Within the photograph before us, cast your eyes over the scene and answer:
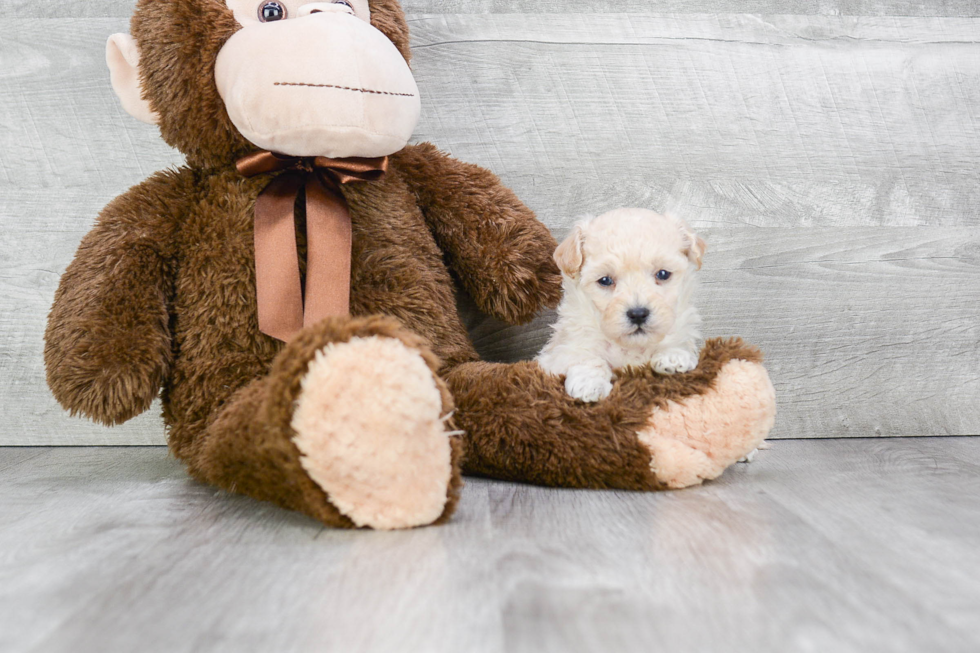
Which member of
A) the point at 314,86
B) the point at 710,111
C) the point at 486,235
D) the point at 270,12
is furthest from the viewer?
the point at 710,111

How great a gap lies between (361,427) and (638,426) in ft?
1.49

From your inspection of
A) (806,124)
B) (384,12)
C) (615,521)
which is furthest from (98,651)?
(806,124)

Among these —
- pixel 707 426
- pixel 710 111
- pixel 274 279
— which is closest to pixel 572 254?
pixel 707 426

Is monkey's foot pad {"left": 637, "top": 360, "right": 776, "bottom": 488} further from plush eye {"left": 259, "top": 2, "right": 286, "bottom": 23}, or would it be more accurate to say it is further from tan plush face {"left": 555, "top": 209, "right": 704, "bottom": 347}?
plush eye {"left": 259, "top": 2, "right": 286, "bottom": 23}

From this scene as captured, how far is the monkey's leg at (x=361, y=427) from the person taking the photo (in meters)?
0.91

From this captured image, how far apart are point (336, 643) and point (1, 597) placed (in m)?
0.38

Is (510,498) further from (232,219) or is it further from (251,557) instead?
(232,219)

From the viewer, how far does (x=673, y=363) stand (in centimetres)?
123

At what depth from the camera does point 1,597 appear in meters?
0.80

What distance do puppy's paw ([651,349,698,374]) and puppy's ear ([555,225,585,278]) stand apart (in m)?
0.19

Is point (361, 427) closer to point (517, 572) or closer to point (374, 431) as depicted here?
point (374, 431)

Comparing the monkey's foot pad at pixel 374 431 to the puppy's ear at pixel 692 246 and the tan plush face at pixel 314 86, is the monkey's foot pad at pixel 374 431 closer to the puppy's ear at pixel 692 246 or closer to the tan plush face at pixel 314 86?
the tan plush face at pixel 314 86

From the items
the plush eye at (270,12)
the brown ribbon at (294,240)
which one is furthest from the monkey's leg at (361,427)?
the plush eye at (270,12)

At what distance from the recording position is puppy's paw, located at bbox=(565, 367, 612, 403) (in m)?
1.22
